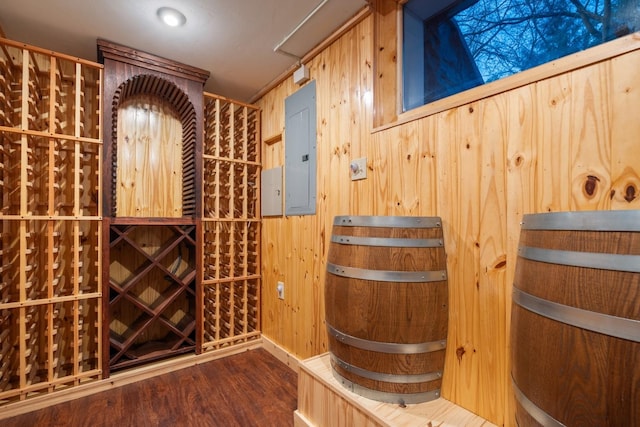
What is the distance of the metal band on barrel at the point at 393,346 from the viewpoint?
3.51 feet

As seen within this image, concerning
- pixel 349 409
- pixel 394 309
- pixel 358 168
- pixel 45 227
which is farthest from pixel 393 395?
pixel 45 227

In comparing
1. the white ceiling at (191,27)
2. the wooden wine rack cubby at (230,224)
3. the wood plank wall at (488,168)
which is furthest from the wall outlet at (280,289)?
the white ceiling at (191,27)

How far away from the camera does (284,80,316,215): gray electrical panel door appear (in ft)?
6.61

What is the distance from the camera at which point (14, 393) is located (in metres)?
1.60

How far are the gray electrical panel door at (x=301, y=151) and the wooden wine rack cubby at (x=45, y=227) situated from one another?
1.20 metres

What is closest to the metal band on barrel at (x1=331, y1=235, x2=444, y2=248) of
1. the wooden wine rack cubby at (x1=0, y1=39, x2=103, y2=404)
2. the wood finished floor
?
the wood finished floor

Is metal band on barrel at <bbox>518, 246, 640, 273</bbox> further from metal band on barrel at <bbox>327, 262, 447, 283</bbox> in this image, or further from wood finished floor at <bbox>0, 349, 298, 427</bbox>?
wood finished floor at <bbox>0, 349, 298, 427</bbox>

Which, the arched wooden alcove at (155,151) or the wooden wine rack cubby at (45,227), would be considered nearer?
the wooden wine rack cubby at (45,227)

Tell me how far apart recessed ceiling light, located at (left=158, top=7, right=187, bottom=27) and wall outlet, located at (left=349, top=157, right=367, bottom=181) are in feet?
4.07

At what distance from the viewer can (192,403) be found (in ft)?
5.56

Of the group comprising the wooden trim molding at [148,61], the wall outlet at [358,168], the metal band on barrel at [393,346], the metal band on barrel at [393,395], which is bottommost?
the metal band on barrel at [393,395]

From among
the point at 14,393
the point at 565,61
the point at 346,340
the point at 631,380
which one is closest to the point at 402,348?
the point at 346,340

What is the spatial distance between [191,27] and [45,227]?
155 centimetres

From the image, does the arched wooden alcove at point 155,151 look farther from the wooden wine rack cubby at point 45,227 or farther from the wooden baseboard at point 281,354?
the wooden baseboard at point 281,354
